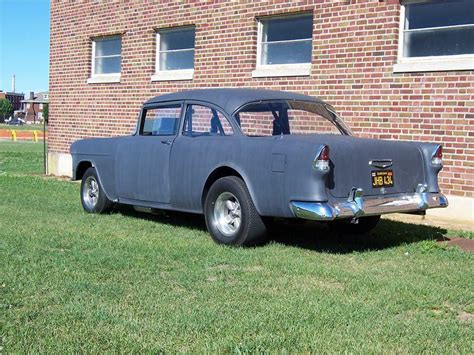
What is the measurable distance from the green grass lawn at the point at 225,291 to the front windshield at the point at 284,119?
1.22 meters

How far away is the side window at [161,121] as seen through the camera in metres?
7.51

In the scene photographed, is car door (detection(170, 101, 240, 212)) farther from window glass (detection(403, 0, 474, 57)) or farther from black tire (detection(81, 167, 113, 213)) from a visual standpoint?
window glass (detection(403, 0, 474, 57))

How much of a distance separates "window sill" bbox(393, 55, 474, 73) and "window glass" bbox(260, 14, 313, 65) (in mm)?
1785

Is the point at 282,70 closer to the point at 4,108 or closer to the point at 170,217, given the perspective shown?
the point at 170,217

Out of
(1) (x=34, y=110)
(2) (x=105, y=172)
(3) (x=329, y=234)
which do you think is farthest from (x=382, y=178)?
(1) (x=34, y=110)

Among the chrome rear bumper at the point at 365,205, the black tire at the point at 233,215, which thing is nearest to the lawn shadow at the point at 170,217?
the black tire at the point at 233,215

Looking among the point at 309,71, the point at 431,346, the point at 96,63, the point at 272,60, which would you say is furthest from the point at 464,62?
the point at 96,63

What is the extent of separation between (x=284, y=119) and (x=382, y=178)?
4.43 ft

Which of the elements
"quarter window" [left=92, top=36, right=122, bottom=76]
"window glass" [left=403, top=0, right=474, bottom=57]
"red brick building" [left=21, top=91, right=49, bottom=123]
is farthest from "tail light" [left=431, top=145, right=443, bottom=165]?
"red brick building" [left=21, top=91, right=49, bottom=123]

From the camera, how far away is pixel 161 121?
780 centimetres

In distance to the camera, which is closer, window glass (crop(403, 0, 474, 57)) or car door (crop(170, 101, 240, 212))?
car door (crop(170, 101, 240, 212))

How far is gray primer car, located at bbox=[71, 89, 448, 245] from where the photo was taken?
5.80 m

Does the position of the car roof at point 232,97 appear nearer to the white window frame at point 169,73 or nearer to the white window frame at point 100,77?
the white window frame at point 169,73

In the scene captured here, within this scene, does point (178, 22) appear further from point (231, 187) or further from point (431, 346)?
point (431, 346)
